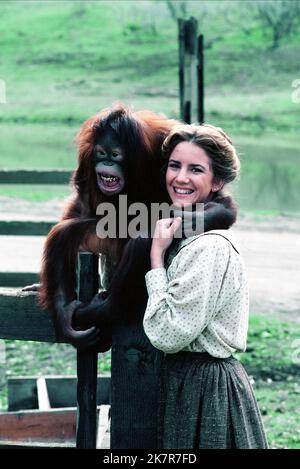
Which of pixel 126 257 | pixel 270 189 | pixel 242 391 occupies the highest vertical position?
pixel 126 257

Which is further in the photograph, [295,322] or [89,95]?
[89,95]

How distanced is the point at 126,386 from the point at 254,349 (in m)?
4.05

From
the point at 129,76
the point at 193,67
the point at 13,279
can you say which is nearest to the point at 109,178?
the point at 13,279

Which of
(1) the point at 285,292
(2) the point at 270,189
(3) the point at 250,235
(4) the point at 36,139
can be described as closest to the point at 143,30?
(4) the point at 36,139

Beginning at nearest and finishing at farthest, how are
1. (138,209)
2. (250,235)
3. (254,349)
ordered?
(138,209), (254,349), (250,235)

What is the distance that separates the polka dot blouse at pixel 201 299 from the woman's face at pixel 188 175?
151mm

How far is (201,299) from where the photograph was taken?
262 centimetres

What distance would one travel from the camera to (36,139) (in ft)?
70.6

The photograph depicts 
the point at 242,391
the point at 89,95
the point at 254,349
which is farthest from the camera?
the point at 89,95

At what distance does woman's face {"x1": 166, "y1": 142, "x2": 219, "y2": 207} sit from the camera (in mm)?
2818

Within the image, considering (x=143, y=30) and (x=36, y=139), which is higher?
(x=143, y=30)

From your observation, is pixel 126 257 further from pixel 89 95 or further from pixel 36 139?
pixel 89 95

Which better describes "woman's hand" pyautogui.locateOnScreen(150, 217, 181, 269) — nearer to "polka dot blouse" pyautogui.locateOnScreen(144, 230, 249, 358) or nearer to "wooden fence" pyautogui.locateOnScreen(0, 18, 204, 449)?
"polka dot blouse" pyautogui.locateOnScreen(144, 230, 249, 358)

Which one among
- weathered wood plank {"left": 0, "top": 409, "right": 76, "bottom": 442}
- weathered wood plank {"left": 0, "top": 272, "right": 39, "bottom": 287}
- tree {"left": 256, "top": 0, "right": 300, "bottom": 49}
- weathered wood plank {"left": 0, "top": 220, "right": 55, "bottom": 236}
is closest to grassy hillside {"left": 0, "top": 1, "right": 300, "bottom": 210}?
tree {"left": 256, "top": 0, "right": 300, "bottom": 49}
